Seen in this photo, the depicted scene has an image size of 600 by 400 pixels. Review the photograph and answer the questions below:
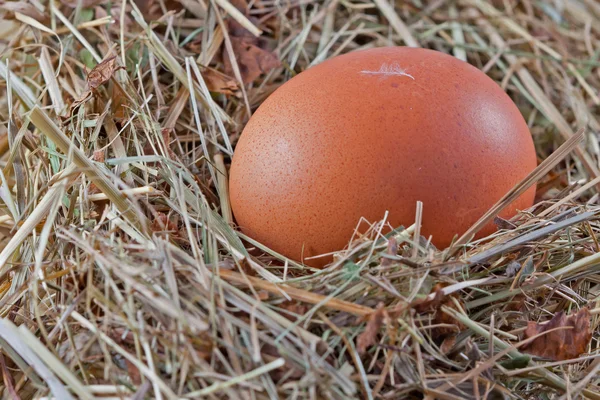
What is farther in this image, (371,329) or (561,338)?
(561,338)

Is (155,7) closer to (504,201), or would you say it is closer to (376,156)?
(376,156)

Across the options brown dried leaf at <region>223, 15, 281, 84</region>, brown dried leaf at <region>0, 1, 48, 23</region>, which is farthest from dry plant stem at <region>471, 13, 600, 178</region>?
brown dried leaf at <region>0, 1, 48, 23</region>

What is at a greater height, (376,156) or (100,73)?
(100,73)

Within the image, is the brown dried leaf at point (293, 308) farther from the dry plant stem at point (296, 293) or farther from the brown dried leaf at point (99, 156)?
the brown dried leaf at point (99, 156)

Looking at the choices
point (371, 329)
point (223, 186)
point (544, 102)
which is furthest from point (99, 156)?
point (544, 102)

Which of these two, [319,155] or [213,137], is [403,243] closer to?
[319,155]

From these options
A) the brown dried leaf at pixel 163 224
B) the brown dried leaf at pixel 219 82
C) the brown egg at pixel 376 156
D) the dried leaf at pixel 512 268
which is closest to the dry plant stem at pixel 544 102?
the brown egg at pixel 376 156

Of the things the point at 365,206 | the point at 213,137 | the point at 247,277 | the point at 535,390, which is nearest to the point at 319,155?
the point at 365,206
